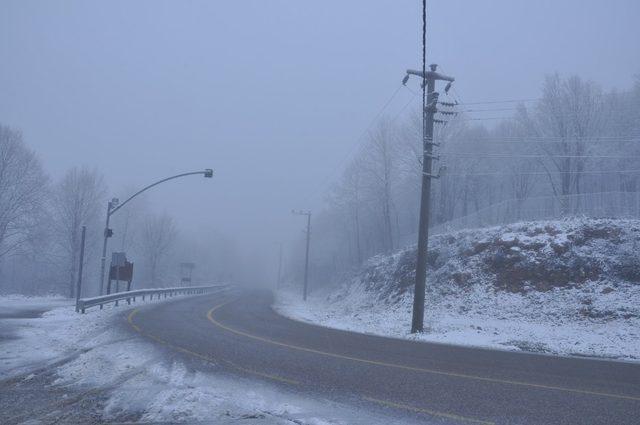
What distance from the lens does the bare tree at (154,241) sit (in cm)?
7169

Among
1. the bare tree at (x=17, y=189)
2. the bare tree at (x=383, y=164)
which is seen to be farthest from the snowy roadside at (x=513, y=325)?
the bare tree at (x=17, y=189)

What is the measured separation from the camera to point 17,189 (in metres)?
40.9

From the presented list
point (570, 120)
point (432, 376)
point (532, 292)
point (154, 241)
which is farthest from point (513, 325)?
point (154, 241)

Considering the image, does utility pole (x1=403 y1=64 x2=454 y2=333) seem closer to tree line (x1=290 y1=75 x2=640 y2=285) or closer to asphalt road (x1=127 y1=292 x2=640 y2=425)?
asphalt road (x1=127 y1=292 x2=640 y2=425)

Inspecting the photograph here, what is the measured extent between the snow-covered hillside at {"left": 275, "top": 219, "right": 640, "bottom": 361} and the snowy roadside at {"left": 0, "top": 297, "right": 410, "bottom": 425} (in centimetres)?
1034

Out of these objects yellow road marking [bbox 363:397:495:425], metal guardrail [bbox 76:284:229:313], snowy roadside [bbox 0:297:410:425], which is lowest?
metal guardrail [bbox 76:284:229:313]

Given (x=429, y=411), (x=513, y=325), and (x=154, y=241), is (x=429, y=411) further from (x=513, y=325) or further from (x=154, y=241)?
(x=154, y=241)

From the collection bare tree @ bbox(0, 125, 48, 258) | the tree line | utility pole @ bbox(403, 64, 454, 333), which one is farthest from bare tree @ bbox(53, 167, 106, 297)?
utility pole @ bbox(403, 64, 454, 333)

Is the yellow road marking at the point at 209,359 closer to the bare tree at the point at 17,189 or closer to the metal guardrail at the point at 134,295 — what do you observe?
the metal guardrail at the point at 134,295

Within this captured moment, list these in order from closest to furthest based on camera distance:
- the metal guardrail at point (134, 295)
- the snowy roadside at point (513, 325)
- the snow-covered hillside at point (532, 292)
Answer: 1. the snowy roadside at point (513, 325)
2. the snow-covered hillside at point (532, 292)
3. the metal guardrail at point (134, 295)

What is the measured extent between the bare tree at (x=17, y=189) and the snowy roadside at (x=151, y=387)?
97.8 ft

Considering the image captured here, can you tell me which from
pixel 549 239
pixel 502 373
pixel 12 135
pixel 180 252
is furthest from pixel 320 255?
pixel 502 373

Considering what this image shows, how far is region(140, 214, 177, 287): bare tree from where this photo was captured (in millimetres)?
71688

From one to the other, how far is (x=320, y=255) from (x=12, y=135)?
50.2 metres
